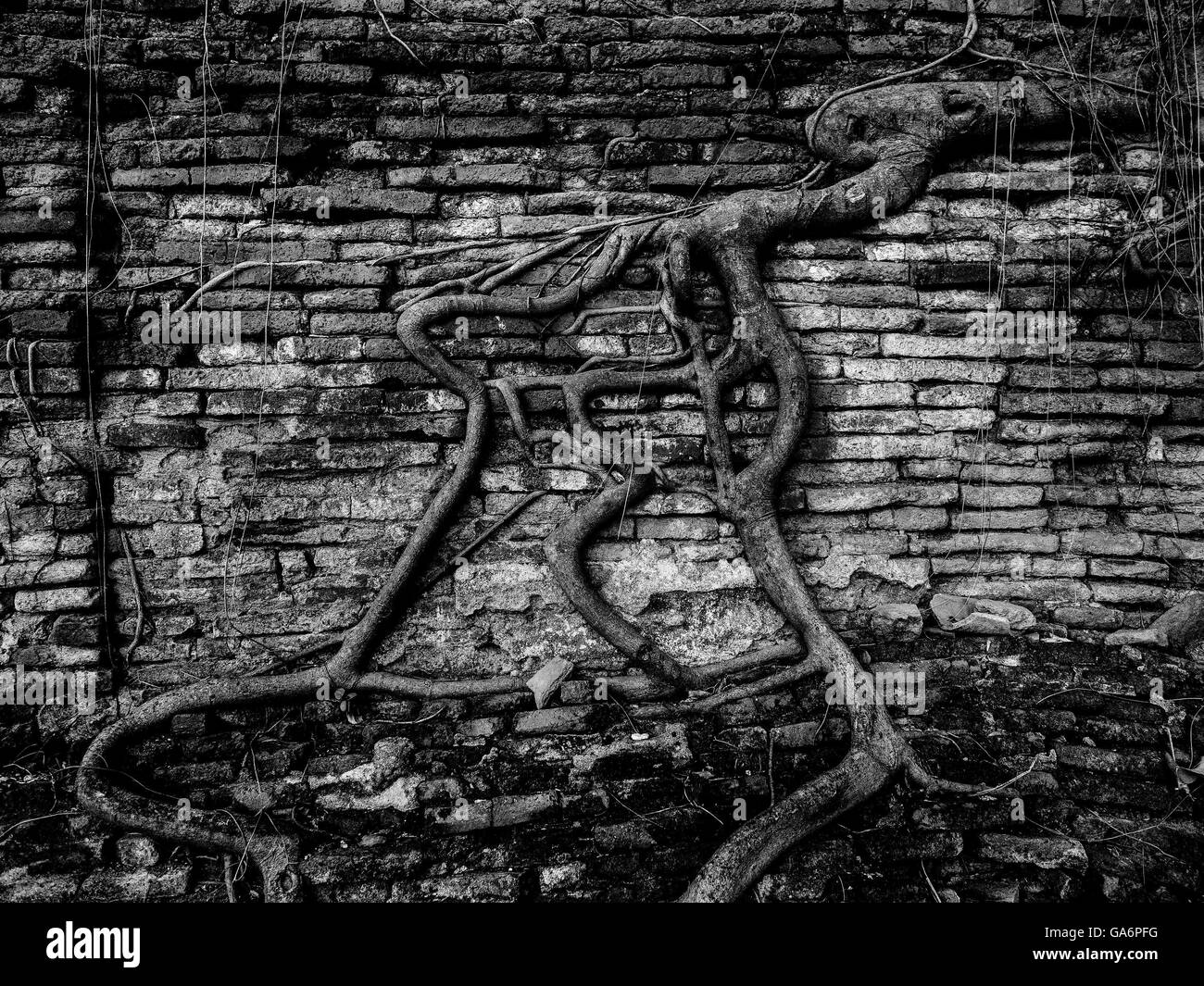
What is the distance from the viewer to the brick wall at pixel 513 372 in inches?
109

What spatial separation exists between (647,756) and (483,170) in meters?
2.36

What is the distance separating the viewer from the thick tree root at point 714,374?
2.73 meters

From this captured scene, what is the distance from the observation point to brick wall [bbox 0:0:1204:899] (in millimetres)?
2766

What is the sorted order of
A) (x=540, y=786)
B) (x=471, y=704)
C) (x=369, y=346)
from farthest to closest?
1. (x=369, y=346)
2. (x=471, y=704)
3. (x=540, y=786)

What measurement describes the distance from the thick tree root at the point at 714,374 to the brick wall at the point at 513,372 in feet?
0.29

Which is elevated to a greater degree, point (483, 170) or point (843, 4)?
point (843, 4)

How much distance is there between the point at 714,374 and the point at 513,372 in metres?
0.82

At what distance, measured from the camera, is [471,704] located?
272 centimetres

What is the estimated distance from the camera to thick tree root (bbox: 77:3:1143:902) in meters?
2.73

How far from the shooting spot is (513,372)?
2.96 metres


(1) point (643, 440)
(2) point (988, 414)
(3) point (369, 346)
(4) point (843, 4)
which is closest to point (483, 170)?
(3) point (369, 346)

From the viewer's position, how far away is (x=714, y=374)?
292 cm

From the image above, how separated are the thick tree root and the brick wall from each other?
9 centimetres

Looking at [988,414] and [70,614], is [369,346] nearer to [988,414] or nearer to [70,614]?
[70,614]
